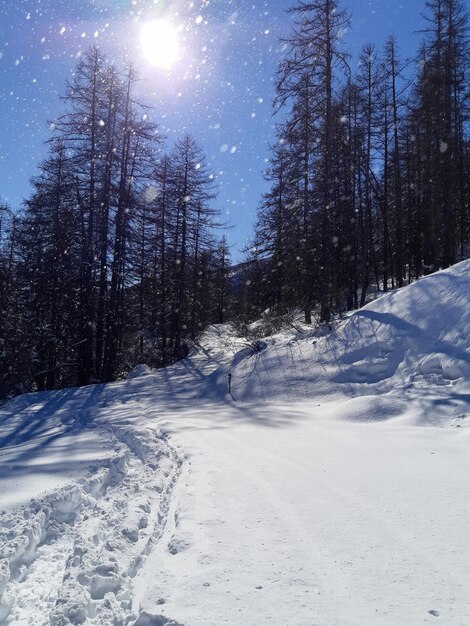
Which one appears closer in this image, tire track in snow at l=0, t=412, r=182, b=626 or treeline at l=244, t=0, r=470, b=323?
tire track in snow at l=0, t=412, r=182, b=626

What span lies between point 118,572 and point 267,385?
8.22 m

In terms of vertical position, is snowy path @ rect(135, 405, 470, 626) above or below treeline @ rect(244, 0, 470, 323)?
below

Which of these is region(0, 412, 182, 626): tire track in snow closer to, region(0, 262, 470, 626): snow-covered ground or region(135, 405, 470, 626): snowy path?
region(0, 262, 470, 626): snow-covered ground

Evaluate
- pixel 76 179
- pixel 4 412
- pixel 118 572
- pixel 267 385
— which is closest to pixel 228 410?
pixel 267 385

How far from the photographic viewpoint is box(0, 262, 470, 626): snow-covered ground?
8.93ft

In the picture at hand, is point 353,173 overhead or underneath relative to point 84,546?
overhead

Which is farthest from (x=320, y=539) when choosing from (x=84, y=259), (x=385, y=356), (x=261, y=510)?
(x=84, y=259)

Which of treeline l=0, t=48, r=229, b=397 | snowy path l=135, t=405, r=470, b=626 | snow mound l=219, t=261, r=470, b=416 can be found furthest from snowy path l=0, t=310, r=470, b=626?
treeline l=0, t=48, r=229, b=397

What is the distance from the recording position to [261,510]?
405cm

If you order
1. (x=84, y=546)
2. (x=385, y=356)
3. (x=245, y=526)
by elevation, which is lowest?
(x=84, y=546)

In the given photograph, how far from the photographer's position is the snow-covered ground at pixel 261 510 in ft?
8.93

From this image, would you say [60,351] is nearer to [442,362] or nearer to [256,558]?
[442,362]

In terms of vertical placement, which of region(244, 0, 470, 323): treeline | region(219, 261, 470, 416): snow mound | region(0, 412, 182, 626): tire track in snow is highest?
region(244, 0, 470, 323): treeline

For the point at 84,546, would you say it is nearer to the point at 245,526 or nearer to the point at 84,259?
the point at 245,526
